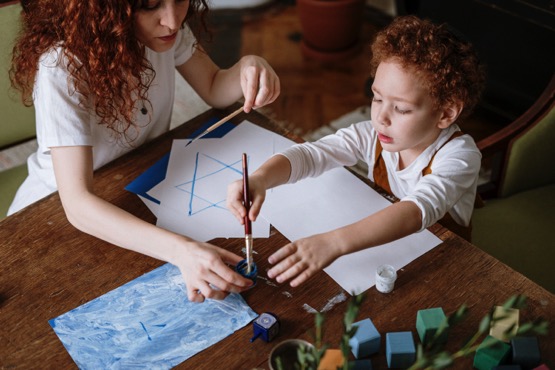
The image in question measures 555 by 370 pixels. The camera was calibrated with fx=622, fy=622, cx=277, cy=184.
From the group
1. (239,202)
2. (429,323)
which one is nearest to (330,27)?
(239,202)

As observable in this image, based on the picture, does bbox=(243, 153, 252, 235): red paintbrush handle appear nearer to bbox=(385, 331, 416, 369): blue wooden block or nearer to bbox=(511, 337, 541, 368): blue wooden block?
bbox=(385, 331, 416, 369): blue wooden block

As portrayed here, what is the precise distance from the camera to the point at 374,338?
3.50 feet

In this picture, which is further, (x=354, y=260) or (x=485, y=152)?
(x=485, y=152)

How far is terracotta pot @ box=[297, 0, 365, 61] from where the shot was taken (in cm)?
320

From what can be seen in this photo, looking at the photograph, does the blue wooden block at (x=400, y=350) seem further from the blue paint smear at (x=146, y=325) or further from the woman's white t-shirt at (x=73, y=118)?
the woman's white t-shirt at (x=73, y=118)

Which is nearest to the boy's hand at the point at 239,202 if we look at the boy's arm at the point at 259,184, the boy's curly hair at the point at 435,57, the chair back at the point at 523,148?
the boy's arm at the point at 259,184

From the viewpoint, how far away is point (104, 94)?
1390 millimetres

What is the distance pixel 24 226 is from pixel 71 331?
1.04 feet

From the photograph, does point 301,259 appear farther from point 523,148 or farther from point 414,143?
point 523,148

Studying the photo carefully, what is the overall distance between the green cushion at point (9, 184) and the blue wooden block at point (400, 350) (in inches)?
46.6

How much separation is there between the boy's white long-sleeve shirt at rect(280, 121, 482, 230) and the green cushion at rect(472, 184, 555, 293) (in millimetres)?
249

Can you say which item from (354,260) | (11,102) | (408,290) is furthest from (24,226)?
(408,290)

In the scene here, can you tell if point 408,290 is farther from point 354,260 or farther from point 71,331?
point 71,331

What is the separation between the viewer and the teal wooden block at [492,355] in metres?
1.03
